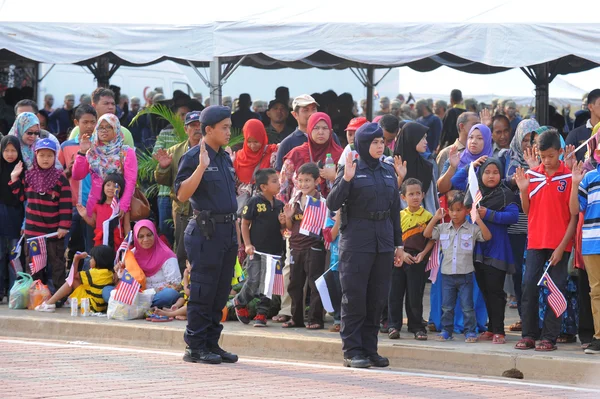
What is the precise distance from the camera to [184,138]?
1255cm

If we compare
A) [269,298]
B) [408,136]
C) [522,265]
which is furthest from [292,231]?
[522,265]

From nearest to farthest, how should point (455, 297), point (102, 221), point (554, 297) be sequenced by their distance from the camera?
point (554, 297) → point (455, 297) → point (102, 221)

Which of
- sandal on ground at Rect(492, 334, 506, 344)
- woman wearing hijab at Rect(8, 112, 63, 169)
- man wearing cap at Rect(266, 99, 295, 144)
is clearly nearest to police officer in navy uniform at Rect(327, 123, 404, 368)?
sandal on ground at Rect(492, 334, 506, 344)

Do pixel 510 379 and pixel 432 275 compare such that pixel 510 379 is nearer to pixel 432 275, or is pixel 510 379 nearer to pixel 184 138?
pixel 432 275

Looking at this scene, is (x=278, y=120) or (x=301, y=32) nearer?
(x=301, y=32)

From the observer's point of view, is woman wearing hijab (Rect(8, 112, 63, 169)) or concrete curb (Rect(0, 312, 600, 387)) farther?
woman wearing hijab (Rect(8, 112, 63, 169))

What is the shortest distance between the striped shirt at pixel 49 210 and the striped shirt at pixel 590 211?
5.68 metres

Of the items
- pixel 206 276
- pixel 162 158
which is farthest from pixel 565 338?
pixel 162 158

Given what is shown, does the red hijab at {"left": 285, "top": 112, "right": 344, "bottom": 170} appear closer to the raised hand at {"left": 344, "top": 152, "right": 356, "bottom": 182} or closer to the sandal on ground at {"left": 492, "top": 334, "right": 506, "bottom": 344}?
the raised hand at {"left": 344, "top": 152, "right": 356, "bottom": 182}

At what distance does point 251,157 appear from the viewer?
11.5m

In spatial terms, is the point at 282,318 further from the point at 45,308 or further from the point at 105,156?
the point at 105,156

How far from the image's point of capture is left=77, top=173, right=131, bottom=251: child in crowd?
11586 millimetres

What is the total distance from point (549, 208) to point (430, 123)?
822 centimetres

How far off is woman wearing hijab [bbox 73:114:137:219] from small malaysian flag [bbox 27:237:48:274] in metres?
0.63
